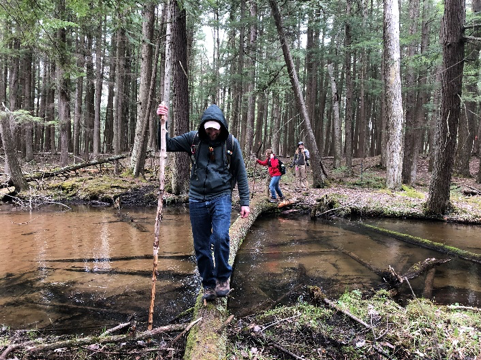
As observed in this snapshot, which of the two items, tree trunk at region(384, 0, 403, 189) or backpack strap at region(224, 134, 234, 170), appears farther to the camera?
tree trunk at region(384, 0, 403, 189)

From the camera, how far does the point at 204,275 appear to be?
362 centimetres

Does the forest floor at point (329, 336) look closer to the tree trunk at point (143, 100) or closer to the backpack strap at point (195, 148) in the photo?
the backpack strap at point (195, 148)

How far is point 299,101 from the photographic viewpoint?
45.2 ft

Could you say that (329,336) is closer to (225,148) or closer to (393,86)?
(225,148)

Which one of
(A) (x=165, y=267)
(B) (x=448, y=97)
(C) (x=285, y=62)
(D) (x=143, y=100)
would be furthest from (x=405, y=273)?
(D) (x=143, y=100)

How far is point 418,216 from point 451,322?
7182 millimetres

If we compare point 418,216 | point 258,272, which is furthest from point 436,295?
point 418,216

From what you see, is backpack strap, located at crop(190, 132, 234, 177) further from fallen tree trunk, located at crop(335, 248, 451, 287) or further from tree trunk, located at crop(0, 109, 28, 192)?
tree trunk, located at crop(0, 109, 28, 192)

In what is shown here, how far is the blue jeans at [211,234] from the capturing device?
3543 millimetres

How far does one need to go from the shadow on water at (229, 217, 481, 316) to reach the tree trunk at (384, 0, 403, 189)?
4.75 m

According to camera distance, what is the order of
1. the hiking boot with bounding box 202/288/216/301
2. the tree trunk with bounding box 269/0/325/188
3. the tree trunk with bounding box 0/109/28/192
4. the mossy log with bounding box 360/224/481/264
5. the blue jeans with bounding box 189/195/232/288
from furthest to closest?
the tree trunk with bounding box 269/0/325/188, the tree trunk with bounding box 0/109/28/192, the mossy log with bounding box 360/224/481/264, the blue jeans with bounding box 189/195/232/288, the hiking boot with bounding box 202/288/216/301

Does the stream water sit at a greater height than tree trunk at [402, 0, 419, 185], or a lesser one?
lesser

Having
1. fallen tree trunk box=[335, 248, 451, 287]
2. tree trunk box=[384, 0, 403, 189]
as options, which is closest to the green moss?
tree trunk box=[384, 0, 403, 189]

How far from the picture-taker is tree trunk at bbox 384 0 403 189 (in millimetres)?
12406
